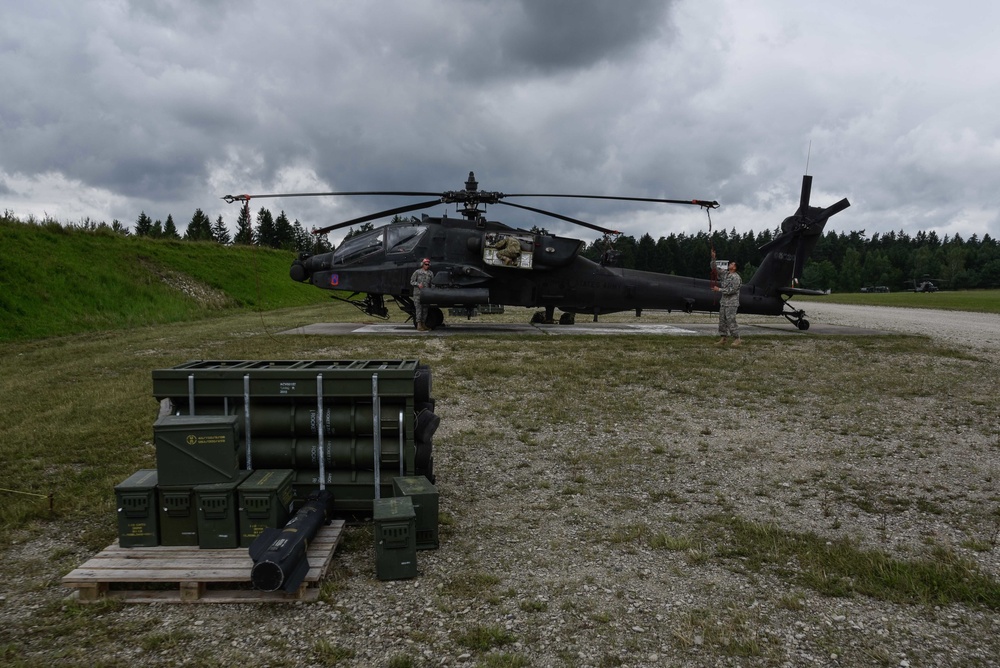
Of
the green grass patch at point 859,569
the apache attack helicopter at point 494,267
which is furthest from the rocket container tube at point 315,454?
A: the apache attack helicopter at point 494,267

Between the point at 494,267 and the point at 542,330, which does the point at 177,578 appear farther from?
the point at 542,330

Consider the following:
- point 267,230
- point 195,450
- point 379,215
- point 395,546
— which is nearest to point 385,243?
point 379,215

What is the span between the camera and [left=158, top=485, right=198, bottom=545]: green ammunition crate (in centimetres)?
428

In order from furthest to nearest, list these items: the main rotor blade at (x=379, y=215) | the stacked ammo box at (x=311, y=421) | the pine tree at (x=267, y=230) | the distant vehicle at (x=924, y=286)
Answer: the distant vehicle at (x=924, y=286), the pine tree at (x=267, y=230), the main rotor blade at (x=379, y=215), the stacked ammo box at (x=311, y=421)

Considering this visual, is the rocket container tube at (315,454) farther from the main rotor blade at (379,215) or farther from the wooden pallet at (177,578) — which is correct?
the main rotor blade at (379,215)

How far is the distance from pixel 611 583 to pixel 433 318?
46.1 feet

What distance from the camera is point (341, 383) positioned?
16.0ft

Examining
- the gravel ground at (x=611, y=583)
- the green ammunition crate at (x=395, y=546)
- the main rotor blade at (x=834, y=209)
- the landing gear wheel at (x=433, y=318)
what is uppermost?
the main rotor blade at (x=834, y=209)

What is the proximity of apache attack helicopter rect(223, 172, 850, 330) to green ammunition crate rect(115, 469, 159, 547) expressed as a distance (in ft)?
38.9

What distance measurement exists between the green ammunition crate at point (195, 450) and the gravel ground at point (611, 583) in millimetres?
926

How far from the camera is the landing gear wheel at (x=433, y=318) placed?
17531 millimetres

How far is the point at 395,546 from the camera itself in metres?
4.11

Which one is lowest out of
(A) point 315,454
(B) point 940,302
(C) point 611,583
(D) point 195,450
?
(C) point 611,583

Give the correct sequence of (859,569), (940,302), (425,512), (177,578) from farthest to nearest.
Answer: (940,302) → (425,512) → (859,569) → (177,578)
